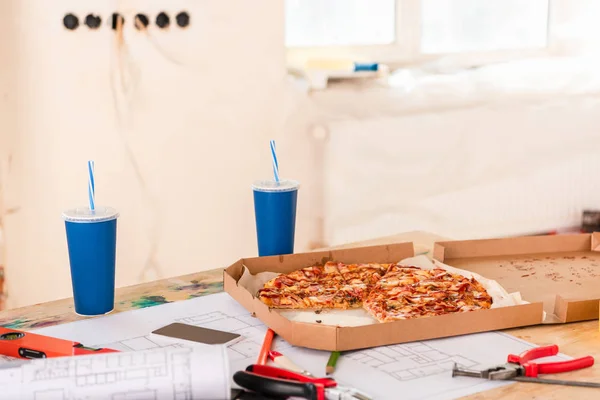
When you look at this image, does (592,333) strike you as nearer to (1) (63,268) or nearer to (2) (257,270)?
(2) (257,270)

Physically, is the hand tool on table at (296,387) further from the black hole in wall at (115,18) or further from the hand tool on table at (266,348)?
the black hole in wall at (115,18)

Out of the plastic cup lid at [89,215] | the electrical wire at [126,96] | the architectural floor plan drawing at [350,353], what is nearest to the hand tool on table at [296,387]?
the architectural floor plan drawing at [350,353]

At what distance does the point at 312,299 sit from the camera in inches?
46.8

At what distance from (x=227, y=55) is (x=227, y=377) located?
73.1 inches

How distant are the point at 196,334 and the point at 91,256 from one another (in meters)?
0.22

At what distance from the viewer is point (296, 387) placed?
0.86 meters

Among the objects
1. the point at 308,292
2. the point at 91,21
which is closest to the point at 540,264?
the point at 308,292

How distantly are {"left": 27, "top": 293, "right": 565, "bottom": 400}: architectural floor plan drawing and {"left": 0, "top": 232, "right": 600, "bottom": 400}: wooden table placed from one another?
28 mm

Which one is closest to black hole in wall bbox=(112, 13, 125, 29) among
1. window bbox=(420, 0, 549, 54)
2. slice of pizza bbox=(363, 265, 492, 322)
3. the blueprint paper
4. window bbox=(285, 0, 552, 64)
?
window bbox=(285, 0, 552, 64)

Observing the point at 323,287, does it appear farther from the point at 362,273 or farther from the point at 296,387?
the point at 296,387

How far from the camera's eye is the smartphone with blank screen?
1061 millimetres

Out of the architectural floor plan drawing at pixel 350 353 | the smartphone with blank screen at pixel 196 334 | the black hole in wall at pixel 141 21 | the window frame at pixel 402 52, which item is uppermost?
the black hole in wall at pixel 141 21

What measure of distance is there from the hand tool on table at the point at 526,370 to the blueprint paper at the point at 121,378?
310 millimetres

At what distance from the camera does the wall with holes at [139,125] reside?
2.44 m
